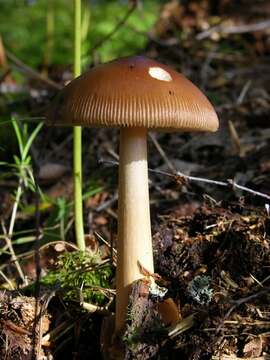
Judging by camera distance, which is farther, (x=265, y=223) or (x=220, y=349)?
Result: (x=265, y=223)

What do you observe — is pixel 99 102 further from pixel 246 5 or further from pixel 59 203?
pixel 246 5

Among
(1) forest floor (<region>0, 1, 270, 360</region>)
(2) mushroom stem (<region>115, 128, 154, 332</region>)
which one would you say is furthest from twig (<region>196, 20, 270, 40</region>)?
(2) mushroom stem (<region>115, 128, 154, 332</region>)

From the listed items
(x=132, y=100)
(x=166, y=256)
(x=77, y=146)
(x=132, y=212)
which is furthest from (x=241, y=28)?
(x=132, y=100)

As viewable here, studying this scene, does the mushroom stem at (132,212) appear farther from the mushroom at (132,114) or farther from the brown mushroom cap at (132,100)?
the brown mushroom cap at (132,100)

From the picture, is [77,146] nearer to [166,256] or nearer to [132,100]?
[166,256]

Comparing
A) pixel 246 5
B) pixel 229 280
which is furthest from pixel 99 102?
pixel 246 5

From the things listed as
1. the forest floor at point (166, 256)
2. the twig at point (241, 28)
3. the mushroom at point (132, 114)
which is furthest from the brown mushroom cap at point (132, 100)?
the twig at point (241, 28)

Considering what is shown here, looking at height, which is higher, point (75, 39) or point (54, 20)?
point (54, 20)
